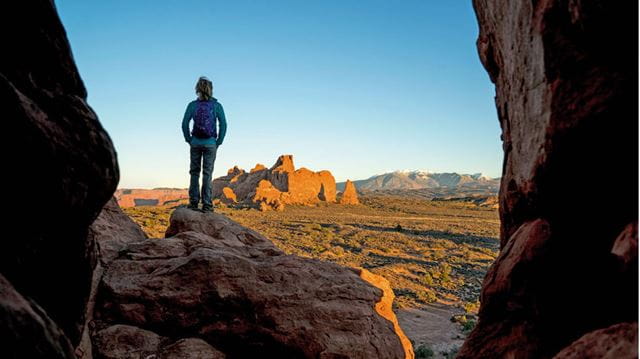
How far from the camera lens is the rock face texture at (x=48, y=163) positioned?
113 inches

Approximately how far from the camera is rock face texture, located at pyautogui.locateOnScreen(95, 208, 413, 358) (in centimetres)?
557

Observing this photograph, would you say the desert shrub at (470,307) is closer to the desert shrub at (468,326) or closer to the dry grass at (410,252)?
the dry grass at (410,252)

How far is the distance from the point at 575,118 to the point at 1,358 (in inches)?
164

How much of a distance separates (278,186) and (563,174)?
72269mm

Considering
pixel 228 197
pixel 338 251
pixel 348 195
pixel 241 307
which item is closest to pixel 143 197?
pixel 228 197

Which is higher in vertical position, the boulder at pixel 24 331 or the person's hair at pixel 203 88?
the person's hair at pixel 203 88

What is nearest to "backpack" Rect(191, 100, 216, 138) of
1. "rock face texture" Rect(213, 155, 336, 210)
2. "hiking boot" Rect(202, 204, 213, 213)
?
"hiking boot" Rect(202, 204, 213, 213)

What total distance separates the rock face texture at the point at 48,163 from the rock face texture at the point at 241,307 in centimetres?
169

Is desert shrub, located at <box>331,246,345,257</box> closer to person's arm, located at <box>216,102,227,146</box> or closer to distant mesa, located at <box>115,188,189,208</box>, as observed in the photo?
person's arm, located at <box>216,102,227,146</box>

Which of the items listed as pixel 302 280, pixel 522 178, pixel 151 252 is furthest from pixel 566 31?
pixel 151 252

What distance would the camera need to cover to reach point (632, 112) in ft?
9.41

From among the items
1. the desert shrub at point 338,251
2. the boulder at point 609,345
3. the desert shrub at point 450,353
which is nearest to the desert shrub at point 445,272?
the desert shrub at point 338,251

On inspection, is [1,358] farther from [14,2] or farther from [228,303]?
[228,303]

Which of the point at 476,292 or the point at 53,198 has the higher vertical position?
the point at 53,198
